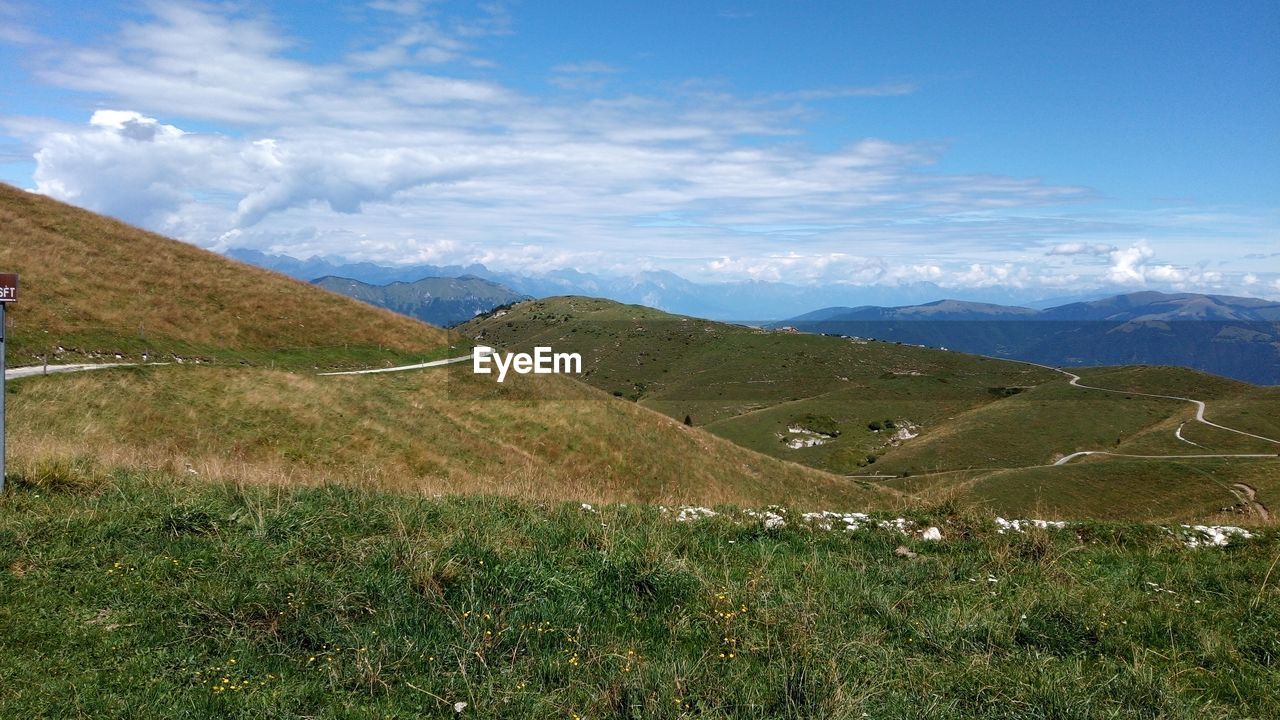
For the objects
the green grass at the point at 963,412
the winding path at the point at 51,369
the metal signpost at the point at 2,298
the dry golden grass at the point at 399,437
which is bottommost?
the green grass at the point at 963,412

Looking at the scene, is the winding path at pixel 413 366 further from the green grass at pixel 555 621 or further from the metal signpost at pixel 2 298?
the green grass at pixel 555 621

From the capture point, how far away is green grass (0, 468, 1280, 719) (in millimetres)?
5562

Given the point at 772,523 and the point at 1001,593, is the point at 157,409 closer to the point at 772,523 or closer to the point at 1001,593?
the point at 772,523

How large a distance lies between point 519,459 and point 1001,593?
29.6m

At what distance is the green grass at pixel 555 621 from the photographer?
5562mm

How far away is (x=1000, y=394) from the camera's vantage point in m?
155

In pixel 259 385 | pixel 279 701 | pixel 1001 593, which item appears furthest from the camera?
pixel 259 385

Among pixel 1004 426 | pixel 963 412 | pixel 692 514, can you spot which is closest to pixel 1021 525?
pixel 692 514

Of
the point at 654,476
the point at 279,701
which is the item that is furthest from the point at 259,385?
the point at 279,701

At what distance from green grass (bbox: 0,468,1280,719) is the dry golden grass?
3.26 m

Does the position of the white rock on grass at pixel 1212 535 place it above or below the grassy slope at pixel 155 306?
below

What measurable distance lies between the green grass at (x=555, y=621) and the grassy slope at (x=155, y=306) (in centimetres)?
2781

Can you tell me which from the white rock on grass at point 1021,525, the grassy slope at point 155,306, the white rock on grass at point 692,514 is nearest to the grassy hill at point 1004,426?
the white rock on grass at point 1021,525

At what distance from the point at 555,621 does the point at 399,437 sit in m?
27.0
